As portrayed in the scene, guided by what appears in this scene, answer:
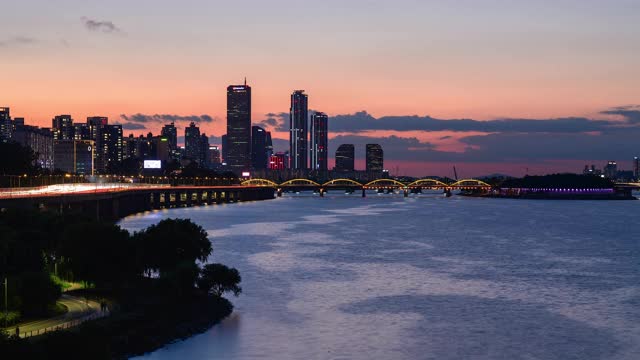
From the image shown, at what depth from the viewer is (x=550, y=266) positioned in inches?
3745

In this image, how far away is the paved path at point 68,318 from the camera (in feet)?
135

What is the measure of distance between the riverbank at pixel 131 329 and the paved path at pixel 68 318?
1076mm

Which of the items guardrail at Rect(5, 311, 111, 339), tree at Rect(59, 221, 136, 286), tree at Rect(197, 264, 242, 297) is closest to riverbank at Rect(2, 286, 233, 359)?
guardrail at Rect(5, 311, 111, 339)

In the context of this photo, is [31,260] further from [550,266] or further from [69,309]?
[550,266]

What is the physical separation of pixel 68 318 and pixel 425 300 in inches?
1285

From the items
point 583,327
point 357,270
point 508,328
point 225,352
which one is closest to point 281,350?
point 225,352

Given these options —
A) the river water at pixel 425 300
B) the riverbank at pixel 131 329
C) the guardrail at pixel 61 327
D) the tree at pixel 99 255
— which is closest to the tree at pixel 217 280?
the riverbank at pixel 131 329

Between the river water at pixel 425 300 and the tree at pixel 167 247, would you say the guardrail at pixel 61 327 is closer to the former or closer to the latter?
the river water at pixel 425 300

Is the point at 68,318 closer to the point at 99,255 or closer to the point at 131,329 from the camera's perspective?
the point at 131,329

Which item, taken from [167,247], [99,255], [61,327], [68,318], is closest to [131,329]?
[68,318]

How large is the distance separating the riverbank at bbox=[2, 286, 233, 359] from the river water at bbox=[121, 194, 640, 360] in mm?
1080

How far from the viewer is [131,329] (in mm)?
46094

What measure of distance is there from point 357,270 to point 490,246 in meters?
40.6

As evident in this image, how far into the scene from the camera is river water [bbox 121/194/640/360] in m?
49.2
